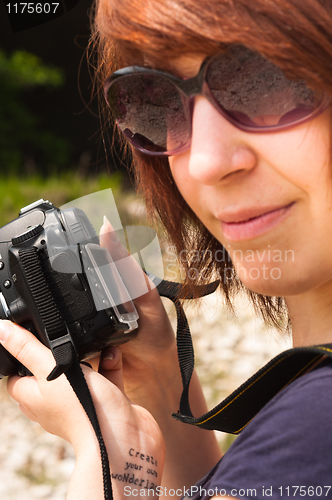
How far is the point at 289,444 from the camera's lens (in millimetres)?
419

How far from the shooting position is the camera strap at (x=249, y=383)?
52cm

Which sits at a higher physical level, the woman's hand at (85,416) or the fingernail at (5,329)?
the fingernail at (5,329)

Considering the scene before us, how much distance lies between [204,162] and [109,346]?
20.2 inches

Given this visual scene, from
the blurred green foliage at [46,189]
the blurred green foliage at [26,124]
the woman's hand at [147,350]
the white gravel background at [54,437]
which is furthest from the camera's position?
the blurred green foliage at [26,124]

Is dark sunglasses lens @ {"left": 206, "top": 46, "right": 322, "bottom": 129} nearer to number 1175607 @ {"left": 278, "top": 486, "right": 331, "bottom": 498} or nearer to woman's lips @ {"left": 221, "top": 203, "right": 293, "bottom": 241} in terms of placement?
woman's lips @ {"left": 221, "top": 203, "right": 293, "bottom": 241}

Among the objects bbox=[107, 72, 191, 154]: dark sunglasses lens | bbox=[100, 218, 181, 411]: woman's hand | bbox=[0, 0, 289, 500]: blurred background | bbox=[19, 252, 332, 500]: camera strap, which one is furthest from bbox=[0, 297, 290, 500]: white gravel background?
bbox=[107, 72, 191, 154]: dark sunglasses lens

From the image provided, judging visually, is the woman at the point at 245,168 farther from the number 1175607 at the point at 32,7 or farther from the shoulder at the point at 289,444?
the number 1175607 at the point at 32,7

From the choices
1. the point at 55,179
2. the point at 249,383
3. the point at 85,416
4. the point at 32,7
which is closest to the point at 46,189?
the point at 55,179

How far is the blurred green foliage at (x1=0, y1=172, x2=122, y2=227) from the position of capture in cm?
327

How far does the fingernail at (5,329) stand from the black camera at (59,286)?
11mm

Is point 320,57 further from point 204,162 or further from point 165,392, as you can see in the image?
point 165,392

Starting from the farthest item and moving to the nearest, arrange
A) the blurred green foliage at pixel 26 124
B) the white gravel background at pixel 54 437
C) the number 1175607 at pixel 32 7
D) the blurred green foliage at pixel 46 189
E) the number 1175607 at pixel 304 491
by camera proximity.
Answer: the blurred green foliage at pixel 26 124
the blurred green foliage at pixel 46 189
the white gravel background at pixel 54 437
the number 1175607 at pixel 32 7
the number 1175607 at pixel 304 491

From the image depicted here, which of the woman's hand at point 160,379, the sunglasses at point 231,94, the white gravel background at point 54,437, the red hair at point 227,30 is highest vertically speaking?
the red hair at point 227,30

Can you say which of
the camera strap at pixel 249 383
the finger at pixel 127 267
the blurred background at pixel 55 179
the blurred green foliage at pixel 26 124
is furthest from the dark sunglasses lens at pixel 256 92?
the blurred green foliage at pixel 26 124
